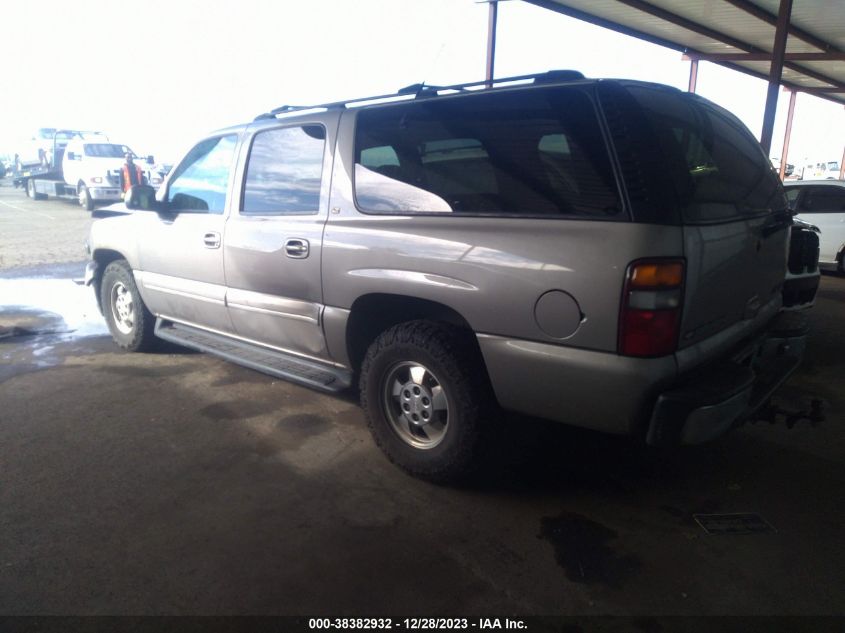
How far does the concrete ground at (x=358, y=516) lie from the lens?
2.31 m

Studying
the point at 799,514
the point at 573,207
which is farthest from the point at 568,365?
the point at 799,514

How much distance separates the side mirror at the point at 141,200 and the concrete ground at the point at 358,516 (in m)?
1.40

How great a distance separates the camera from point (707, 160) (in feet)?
9.08

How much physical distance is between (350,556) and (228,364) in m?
3.00

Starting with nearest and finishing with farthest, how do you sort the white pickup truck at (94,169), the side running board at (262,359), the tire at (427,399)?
the tire at (427,399), the side running board at (262,359), the white pickup truck at (94,169)

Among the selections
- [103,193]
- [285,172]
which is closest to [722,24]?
[285,172]

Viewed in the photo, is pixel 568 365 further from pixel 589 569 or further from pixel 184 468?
pixel 184 468

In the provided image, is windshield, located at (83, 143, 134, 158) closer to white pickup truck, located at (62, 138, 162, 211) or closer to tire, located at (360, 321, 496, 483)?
white pickup truck, located at (62, 138, 162, 211)

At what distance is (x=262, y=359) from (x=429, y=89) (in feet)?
6.84

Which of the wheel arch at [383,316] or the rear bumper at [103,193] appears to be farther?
the rear bumper at [103,193]

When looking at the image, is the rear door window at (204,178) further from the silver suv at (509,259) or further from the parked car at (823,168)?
the parked car at (823,168)

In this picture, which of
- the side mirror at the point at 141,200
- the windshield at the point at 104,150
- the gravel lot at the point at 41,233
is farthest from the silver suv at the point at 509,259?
the windshield at the point at 104,150

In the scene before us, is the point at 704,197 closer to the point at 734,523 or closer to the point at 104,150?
the point at 734,523

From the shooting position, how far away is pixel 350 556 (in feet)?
8.34
